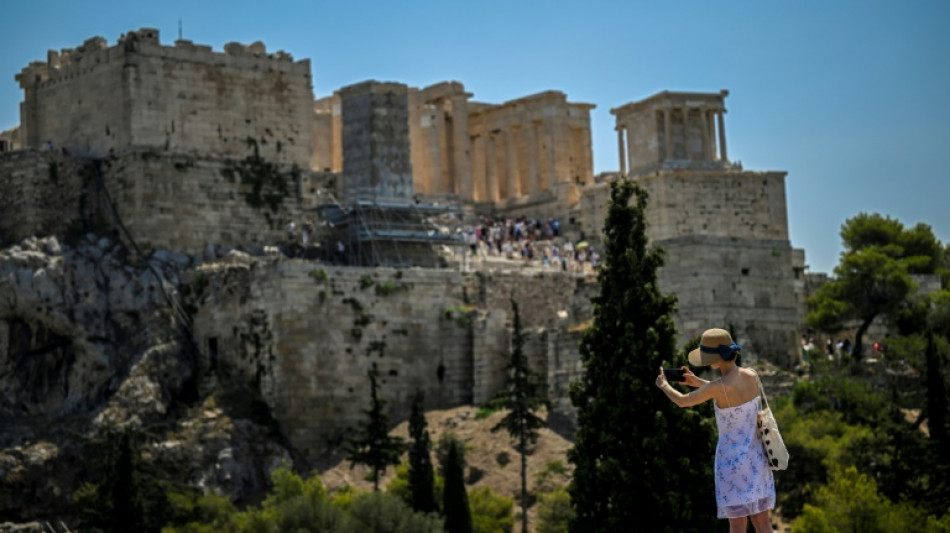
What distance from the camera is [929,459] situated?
38.2m

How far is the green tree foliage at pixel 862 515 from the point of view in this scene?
37.0 meters

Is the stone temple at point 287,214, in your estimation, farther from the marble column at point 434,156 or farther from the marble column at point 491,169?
the marble column at point 491,169

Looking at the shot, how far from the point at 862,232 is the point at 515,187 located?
12.4m

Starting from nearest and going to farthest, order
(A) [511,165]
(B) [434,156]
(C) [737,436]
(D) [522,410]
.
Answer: (C) [737,436]
(D) [522,410]
(B) [434,156]
(A) [511,165]

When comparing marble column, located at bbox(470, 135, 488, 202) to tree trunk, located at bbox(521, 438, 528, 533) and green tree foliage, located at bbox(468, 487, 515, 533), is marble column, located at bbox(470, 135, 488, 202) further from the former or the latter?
green tree foliage, located at bbox(468, 487, 515, 533)

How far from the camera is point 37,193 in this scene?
50938mm

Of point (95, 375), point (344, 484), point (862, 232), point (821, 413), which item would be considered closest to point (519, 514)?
point (344, 484)

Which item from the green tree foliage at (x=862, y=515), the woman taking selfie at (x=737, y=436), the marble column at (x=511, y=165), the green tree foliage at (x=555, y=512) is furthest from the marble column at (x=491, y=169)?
the woman taking selfie at (x=737, y=436)

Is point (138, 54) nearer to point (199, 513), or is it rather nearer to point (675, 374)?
point (199, 513)

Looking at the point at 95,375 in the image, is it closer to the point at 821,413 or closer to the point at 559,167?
the point at 821,413

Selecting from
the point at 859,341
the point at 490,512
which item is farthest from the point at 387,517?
the point at 859,341

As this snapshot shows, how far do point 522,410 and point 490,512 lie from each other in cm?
254

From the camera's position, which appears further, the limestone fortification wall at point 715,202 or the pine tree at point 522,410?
the limestone fortification wall at point 715,202

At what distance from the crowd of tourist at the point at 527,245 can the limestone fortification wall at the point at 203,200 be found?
5177 millimetres
